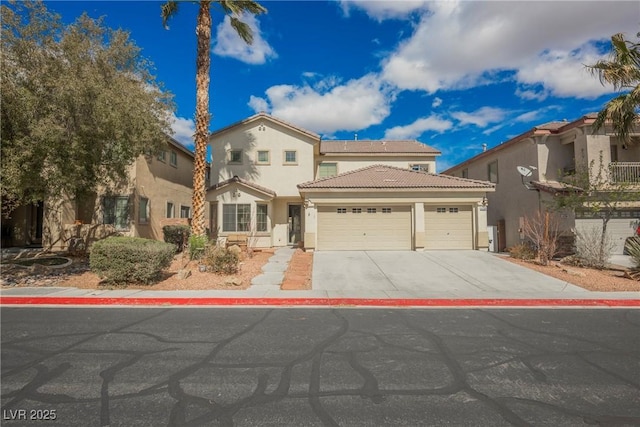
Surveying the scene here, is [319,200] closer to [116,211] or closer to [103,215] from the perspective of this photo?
[116,211]

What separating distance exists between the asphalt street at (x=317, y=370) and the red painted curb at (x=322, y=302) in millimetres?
1373

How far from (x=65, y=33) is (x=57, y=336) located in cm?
1034

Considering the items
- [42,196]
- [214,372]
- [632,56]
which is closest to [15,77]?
[42,196]

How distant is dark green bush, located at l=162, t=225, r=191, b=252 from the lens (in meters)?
18.3

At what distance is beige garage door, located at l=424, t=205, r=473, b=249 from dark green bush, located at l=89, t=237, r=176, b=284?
42.7ft

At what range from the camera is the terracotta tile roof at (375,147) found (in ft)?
85.2

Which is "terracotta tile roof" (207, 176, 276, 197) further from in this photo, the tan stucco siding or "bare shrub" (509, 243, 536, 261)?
"bare shrub" (509, 243, 536, 261)

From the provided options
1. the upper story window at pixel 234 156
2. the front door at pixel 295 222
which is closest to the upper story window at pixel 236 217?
the front door at pixel 295 222

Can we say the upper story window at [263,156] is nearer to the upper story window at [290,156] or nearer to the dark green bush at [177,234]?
the upper story window at [290,156]

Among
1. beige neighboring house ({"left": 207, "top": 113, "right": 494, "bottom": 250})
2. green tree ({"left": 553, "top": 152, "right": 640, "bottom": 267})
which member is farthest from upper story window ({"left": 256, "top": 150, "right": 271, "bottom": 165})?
green tree ({"left": 553, "top": 152, "right": 640, "bottom": 267})

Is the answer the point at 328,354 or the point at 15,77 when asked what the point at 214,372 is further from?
the point at 15,77

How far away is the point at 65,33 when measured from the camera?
38.2 feet

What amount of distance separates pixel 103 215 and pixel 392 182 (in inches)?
576

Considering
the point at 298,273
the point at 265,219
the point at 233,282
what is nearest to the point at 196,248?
the point at 233,282
